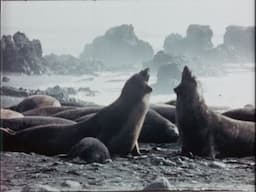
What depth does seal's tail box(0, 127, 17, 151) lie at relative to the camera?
4.46 metres

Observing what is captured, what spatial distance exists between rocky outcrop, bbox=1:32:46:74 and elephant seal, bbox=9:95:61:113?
0.16m

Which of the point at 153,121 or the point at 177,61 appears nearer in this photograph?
the point at 177,61

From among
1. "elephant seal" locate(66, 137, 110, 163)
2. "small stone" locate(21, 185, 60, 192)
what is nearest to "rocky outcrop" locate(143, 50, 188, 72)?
"elephant seal" locate(66, 137, 110, 163)

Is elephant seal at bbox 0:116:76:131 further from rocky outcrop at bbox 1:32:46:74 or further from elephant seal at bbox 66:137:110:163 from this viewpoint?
rocky outcrop at bbox 1:32:46:74

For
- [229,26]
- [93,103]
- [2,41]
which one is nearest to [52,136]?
[93,103]

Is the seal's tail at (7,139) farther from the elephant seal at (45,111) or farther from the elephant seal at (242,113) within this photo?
the elephant seal at (242,113)

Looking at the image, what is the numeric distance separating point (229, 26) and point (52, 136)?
1176 millimetres

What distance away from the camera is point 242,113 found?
4.58 meters

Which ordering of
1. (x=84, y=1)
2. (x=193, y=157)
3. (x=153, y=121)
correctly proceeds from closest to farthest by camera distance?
(x=84, y=1) → (x=193, y=157) → (x=153, y=121)

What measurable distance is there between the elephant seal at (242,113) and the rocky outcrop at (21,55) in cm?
105

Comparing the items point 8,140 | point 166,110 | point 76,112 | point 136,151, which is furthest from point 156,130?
point 8,140

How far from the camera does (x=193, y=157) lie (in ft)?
14.7

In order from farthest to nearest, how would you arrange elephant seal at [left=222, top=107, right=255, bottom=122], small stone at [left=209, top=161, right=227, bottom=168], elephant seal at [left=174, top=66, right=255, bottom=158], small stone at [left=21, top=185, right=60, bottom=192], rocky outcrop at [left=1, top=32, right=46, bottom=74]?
elephant seal at [left=174, top=66, right=255, bottom=158], elephant seal at [left=222, top=107, right=255, bottom=122], small stone at [left=209, top=161, right=227, bottom=168], rocky outcrop at [left=1, top=32, right=46, bottom=74], small stone at [left=21, top=185, right=60, bottom=192]

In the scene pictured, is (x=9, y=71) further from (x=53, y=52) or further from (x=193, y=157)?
(x=193, y=157)
